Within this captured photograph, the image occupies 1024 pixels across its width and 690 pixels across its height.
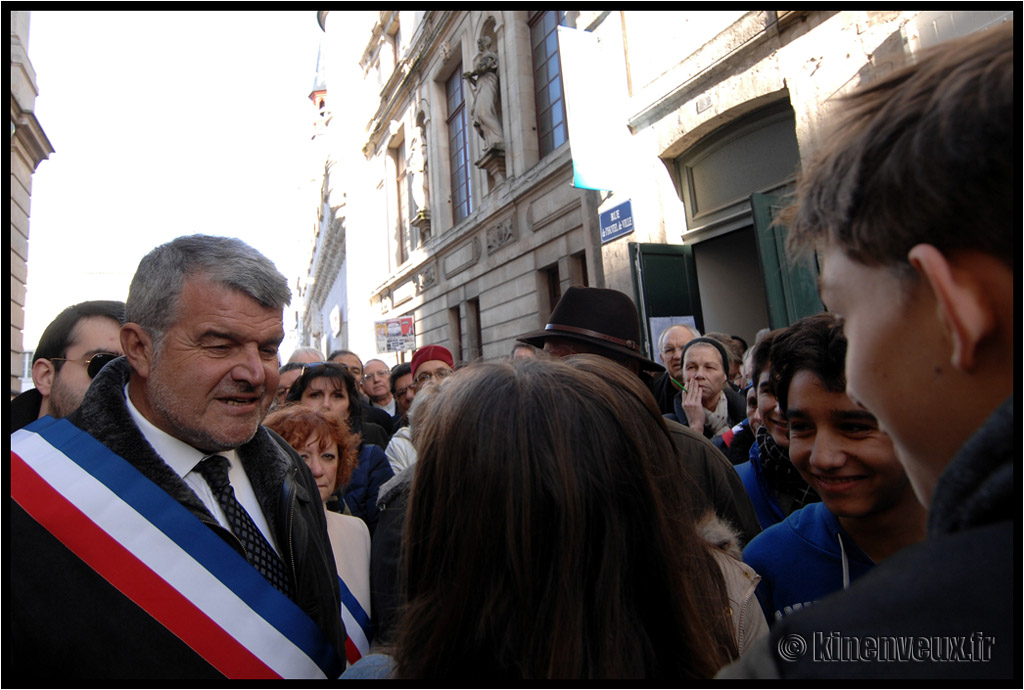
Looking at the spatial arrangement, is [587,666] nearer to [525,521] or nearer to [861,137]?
[525,521]

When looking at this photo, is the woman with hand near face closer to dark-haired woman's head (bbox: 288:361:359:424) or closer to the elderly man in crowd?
dark-haired woman's head (bbox: 288:361:359:424)

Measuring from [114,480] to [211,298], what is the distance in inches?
20.0

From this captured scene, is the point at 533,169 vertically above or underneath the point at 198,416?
above

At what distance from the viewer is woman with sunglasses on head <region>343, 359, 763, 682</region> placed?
96 cm

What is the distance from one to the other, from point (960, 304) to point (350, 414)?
3.92 meters

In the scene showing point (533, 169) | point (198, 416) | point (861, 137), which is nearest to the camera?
point (861, 137)

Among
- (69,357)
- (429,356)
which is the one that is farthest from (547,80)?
(69,357)

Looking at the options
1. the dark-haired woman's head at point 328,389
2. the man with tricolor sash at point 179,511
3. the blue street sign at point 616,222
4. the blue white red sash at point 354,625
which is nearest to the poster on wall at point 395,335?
the blue street sign at point 616,222

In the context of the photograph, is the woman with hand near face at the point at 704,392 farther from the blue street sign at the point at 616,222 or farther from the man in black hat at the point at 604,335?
the blue street sign at the point at 616,222

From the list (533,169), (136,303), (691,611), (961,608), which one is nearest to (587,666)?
(691,611)

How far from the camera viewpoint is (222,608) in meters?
1.41

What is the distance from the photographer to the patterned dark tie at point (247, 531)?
157 centimetres

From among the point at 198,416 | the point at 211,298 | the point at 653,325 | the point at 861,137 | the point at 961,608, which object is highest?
the point at 653,325

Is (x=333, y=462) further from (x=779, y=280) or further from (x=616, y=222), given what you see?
(x=616, y=222)
